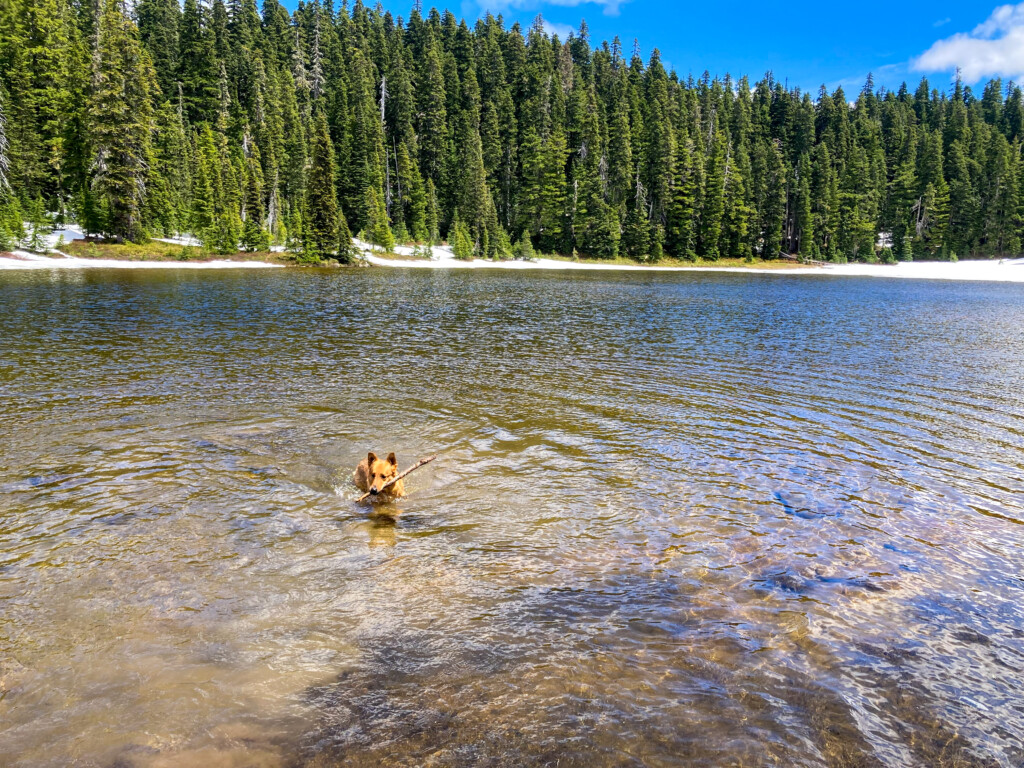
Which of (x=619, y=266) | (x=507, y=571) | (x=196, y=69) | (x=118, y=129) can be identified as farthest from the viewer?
(x=196, y=69)

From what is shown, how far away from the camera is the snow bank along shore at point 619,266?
2053 inches

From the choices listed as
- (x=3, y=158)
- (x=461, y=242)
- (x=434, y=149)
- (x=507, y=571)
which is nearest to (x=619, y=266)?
(x=461, y=242)

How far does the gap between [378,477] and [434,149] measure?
91.9 m

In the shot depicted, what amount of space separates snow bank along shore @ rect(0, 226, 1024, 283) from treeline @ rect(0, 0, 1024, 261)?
2.84 meters

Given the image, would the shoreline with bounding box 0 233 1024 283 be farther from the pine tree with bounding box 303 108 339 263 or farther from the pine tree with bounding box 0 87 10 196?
the pine tree with bounding box 0 87 10 196

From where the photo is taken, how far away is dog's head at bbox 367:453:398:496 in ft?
24.3

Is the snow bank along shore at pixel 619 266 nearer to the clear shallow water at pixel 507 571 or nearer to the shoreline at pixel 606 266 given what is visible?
the shoreline at pixel 606 266

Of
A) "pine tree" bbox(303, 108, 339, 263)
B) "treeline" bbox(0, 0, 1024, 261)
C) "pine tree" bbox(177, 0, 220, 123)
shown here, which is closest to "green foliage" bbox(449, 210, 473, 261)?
"treeline" bbox(0, 0, 1024, 261)

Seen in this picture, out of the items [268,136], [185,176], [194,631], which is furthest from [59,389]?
[268,136]

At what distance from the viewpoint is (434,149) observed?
9069 centimetres

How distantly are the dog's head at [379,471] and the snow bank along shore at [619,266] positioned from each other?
5052cm

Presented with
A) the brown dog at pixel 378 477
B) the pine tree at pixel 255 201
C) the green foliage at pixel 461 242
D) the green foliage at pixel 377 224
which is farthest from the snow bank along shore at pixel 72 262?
the brown dog at pixel 378 477

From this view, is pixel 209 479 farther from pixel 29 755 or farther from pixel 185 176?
pixel 185 176

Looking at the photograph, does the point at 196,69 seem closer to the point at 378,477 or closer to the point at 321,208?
the point at 321,208
